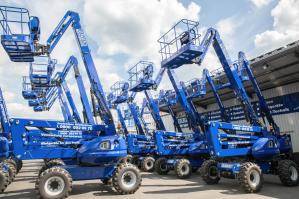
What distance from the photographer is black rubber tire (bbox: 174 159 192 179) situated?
16.1 m

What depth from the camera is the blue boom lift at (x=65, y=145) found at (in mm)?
10789

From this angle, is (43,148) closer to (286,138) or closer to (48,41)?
(48,41)

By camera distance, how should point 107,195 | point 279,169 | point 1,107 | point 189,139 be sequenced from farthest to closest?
point 189,139 < point 1,107 < point 279,169 < point 107,195

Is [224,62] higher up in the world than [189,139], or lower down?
higher up

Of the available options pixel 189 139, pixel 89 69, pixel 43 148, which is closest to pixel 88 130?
pixel 43 148

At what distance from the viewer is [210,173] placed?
13.9 meters

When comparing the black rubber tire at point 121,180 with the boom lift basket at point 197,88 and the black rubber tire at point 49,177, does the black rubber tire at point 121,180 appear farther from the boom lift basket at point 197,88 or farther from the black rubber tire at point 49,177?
the boom lift basket at point 197,88

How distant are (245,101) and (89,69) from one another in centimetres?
769

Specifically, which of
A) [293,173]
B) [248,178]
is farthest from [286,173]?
[248,178]

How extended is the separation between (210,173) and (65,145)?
22.0ft

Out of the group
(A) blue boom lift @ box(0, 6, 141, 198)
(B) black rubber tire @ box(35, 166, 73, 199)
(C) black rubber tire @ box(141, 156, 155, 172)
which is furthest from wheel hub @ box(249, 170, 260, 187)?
(C) black rubber tire @ box(141, 156, 155, 172)

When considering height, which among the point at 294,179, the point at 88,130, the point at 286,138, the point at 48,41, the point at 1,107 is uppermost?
the point at 48,41

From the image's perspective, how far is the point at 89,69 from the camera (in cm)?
1409

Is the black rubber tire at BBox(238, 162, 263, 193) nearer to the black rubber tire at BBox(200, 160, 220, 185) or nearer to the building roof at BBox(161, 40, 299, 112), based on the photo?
the black rubber tire at BBox(200, 160, 220, 185)
